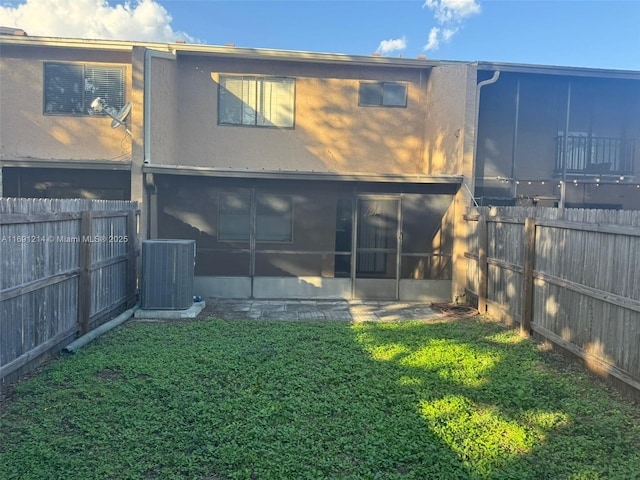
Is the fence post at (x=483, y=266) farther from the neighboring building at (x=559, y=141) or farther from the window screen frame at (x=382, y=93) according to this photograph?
the window screen frame at (x=382, y=93)

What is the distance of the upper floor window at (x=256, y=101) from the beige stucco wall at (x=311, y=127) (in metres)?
0.15

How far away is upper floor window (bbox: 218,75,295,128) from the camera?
10836mm

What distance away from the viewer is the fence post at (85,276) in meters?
6.25

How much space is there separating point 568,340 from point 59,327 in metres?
6.59

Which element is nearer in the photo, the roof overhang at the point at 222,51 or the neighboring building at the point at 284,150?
the neighboring building at the point at 284,150

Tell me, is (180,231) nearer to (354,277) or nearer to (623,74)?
(354,277)

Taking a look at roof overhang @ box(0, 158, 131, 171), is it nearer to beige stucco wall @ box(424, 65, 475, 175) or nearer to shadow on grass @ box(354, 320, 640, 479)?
shadow on grass @ box(354, 320, 640, 479)

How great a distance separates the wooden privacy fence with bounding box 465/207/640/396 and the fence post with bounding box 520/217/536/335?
1 cm

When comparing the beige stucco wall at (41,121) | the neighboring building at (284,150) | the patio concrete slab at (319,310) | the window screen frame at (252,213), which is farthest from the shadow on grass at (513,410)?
the beige stucco wall at (41,121)

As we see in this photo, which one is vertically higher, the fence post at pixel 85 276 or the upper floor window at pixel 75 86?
the upper floor window at pixel 75 86

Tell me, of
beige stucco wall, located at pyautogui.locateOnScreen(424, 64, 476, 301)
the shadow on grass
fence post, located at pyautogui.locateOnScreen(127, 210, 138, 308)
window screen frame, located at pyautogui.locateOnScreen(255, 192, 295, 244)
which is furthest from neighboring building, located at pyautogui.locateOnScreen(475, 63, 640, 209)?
fence post, located at pyautogui.locateOnScreen(127, 210, 138, 308)

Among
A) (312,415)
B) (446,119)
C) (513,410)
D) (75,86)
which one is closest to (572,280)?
(513,410)

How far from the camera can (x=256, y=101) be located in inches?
429

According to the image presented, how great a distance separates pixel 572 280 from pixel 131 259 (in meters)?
7.35
